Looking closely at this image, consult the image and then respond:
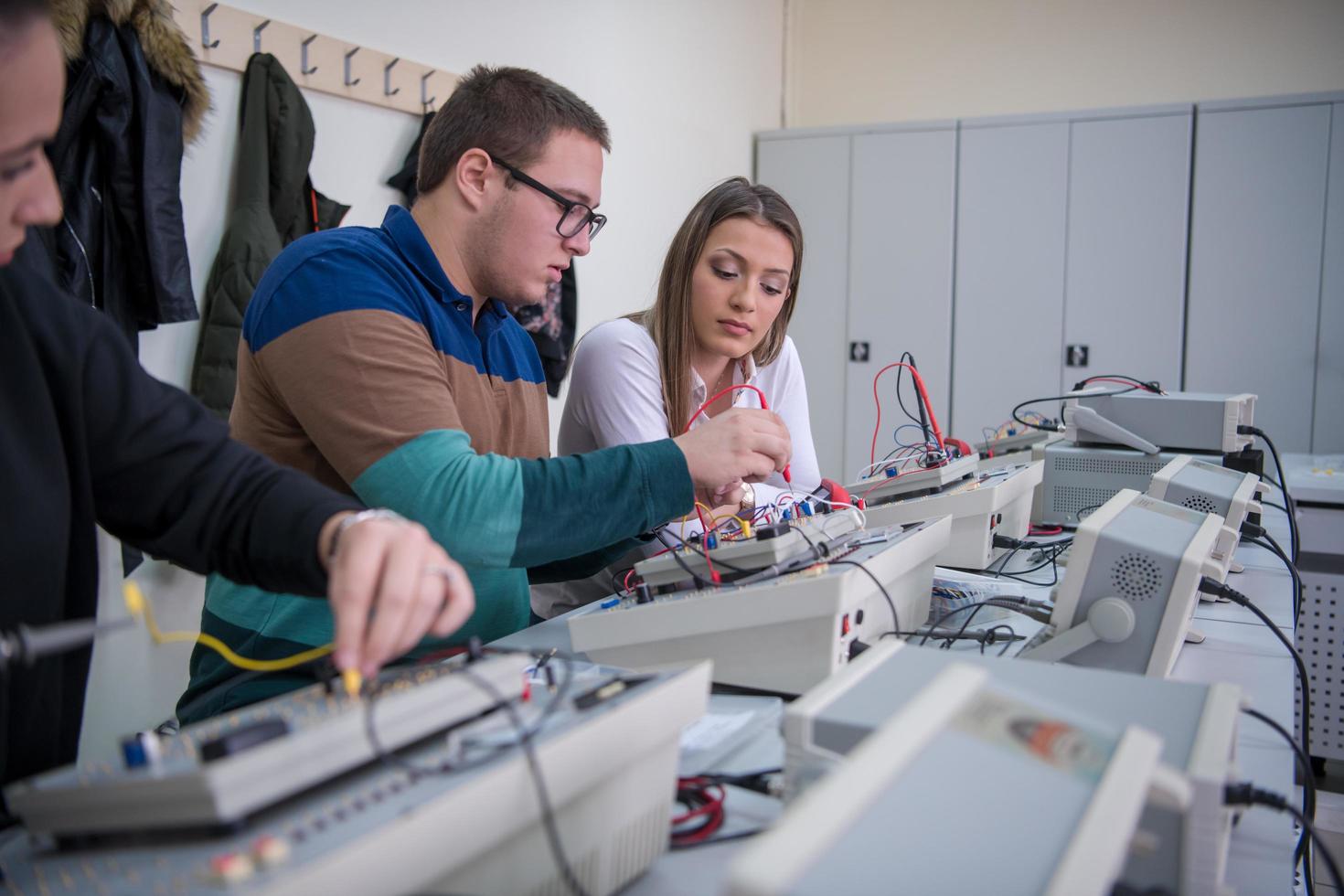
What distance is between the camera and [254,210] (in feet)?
7.50

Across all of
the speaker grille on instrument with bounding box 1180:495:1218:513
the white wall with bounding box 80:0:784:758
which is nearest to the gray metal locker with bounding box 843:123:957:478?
the white wall with bounding box 80:0:784:758

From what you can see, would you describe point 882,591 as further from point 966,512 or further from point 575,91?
point 575,91

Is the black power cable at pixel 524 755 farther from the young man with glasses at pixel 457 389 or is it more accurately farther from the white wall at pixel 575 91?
the white wall at pixel 575 91

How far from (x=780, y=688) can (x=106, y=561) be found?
1.72 metres

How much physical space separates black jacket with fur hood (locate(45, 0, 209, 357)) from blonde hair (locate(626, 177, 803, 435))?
3.34ft

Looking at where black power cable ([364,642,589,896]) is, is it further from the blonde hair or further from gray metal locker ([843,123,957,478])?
gray metal locker ([843,123,957,478])

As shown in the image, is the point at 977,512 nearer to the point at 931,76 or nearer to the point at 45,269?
the point at 45,269

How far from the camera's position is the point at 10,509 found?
2.83ft

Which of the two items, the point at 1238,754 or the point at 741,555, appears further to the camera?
the point at 741,555

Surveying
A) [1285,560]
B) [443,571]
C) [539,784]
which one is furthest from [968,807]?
[1285,560]

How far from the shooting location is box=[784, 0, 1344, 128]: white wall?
15.0 feet

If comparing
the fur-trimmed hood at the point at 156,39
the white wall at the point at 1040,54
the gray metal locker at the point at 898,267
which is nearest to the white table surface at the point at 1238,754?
the fur-trimmed hood at the point at 156,39

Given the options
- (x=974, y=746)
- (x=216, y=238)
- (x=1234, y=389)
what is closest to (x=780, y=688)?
(x=974, y=746)

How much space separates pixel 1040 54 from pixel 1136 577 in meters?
4.63
